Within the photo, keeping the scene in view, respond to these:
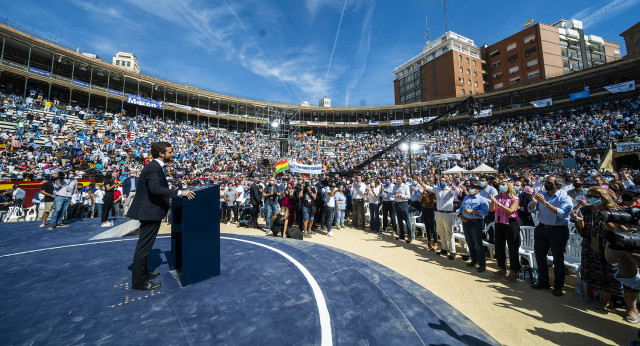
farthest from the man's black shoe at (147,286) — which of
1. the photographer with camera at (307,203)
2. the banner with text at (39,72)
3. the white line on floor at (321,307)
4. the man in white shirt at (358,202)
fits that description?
the banner with text at (39,72)

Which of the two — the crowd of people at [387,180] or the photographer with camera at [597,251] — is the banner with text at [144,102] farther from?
the photographer with camera at [597,251]

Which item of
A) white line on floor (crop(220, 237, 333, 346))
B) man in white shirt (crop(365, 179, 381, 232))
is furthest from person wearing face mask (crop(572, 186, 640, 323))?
man in white shirt (crop(365, 179, 381, 232))

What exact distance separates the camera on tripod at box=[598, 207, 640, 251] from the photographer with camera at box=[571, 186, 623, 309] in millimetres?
976

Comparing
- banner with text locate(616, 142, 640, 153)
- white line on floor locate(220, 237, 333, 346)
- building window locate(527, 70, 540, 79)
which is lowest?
white line on floor locate(220, 237, 333, 346)

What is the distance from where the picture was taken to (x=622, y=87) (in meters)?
26.3

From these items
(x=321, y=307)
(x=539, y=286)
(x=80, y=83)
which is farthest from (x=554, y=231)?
(x=80, y=83)

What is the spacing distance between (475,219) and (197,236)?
5633mm

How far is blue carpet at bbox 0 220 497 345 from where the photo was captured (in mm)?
2266

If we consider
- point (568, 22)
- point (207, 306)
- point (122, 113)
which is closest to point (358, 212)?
point (207, 306)

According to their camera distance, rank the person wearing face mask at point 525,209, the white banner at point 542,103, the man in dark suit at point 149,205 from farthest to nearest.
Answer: the white banner at point 542,103
the person wearing face mask at point 525,209
the man in dark suit at point 149,205

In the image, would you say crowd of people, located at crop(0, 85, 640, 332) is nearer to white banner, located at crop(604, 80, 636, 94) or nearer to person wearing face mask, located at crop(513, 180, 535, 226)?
person wearing face mask, located at crop(513, 180, 535, 226)

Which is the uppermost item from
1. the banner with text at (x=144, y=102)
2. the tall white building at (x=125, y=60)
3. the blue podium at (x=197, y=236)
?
the tall white building at (x=125, y=60)

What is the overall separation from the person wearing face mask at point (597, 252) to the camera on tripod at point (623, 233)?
97 cm

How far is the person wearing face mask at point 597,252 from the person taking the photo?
11.3 feet
